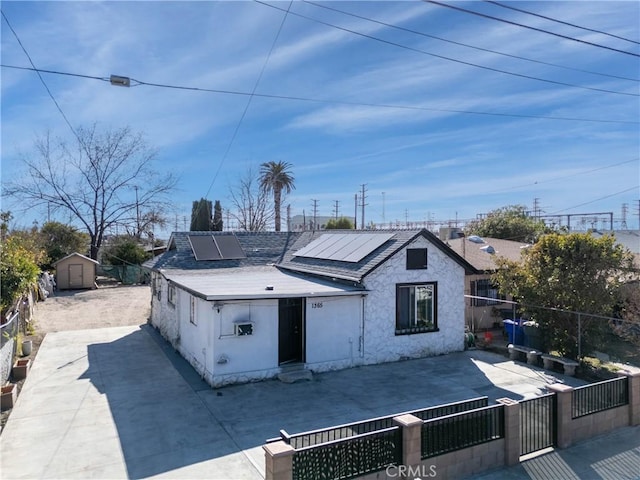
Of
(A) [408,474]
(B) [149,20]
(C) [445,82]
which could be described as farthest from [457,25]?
(A) [408,474]

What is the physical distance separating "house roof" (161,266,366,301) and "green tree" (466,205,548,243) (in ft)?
91.5

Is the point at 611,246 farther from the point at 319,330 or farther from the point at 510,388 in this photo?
the point at 319,330

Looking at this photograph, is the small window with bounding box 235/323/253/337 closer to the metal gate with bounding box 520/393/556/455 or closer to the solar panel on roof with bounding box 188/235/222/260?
the metal gate with bounding box 520/393/556/455

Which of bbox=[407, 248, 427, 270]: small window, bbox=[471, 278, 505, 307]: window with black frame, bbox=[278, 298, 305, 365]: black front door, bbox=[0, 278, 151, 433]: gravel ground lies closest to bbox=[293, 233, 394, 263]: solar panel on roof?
bbox=[407, 248, 427, 270]: small window

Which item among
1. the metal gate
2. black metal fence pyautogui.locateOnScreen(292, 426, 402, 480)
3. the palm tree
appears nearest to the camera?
black metal fence pyautogui.locateOnScreen(292, 426, 402, 480)

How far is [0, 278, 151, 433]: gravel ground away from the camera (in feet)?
59.1

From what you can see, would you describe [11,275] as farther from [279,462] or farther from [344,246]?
[344,246]

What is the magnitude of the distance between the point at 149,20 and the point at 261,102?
5.39 m

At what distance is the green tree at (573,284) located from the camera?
11992 millimetres

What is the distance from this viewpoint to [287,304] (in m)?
12.1

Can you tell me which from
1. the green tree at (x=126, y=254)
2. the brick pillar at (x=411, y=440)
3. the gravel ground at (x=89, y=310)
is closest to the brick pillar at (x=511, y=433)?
the brick pillar at (x=411, y=440)

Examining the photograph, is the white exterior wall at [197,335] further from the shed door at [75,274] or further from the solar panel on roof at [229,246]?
the shed door at [75,274]
